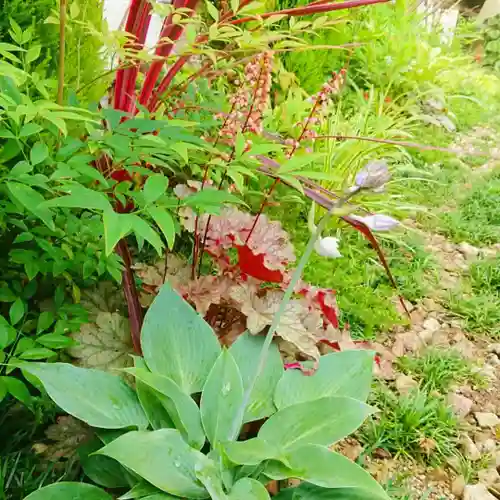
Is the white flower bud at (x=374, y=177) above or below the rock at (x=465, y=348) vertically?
above

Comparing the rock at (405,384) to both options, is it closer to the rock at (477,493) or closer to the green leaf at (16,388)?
the rock at (477,493)

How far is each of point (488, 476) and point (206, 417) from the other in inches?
34.3

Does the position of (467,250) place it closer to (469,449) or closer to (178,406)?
(469,449)

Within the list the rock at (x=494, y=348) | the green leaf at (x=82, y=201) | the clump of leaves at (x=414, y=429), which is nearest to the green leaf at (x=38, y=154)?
the green leaf at (x=82, y=201)

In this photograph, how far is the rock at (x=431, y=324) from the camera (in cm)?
217

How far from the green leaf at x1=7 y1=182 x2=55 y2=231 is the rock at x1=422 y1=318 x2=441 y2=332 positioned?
1.55 metres

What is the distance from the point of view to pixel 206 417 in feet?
3.90

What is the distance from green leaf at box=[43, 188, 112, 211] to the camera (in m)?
0.88

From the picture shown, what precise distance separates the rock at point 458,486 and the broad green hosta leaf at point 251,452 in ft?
2.25

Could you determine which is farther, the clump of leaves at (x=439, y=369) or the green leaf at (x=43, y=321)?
the clump of leaves at (x=439, y=369)

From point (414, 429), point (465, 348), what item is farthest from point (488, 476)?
point (465, 348)

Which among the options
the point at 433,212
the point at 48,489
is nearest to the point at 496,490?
the point at 48,489

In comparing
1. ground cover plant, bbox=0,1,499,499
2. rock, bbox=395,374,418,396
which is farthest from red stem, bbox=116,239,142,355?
rock, bbox=395,374,418,396

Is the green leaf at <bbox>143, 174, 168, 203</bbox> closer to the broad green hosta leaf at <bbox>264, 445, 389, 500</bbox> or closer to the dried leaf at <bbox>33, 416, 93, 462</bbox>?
the broad green hosta leaf at <bbox>264, 445, 389, 500</bbox>
